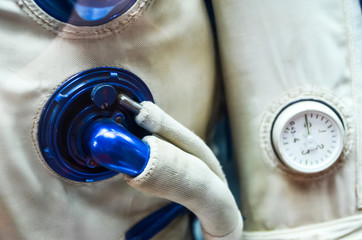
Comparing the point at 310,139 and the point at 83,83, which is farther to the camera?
the point at 310,139

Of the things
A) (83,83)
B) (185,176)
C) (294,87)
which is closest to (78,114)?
(83,83)

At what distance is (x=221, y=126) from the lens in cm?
80

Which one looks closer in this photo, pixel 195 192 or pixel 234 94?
pixel 195 192

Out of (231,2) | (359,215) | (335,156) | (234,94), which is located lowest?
(359,215)

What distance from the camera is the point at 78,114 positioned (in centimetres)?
48

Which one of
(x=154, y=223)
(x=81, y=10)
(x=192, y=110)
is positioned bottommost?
(x=154, y=223)

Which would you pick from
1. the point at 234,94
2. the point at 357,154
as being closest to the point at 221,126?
the point at 234,94

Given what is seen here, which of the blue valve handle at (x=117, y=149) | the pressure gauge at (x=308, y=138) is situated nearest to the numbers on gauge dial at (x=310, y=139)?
the pressure gauge at (x=308, y=138)

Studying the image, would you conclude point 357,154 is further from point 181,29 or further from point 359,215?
point 181,29

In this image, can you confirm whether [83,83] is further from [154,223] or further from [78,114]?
[154,223]

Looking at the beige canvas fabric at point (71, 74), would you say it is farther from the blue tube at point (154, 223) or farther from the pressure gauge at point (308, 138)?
the pressure gauge at point (308, 138)

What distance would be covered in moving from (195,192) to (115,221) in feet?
0.43

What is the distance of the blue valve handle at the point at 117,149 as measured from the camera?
0.45m

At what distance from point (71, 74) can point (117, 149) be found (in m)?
0.11
